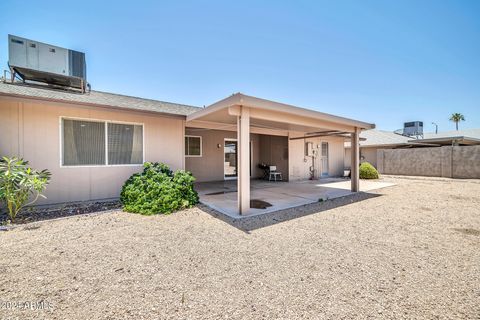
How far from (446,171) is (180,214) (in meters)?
16.3

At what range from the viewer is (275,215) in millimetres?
5148

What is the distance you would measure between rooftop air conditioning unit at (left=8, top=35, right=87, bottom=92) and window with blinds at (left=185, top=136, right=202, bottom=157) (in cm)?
456

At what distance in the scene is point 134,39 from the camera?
25.5 ft

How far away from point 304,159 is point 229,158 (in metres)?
4.40

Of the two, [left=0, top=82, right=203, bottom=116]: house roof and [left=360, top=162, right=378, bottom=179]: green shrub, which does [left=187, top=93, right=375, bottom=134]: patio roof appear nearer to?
[left=0, top=82, right=203, bottom=116]: house roof

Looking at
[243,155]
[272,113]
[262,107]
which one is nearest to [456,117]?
[272,113]

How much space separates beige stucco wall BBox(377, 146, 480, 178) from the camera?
39.2 ft

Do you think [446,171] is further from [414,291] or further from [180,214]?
[180,214]

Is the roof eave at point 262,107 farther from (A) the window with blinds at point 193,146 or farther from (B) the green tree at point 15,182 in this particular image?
(B) the green tree at point 15,182

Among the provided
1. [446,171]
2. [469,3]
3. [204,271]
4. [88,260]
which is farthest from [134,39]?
[446,171]

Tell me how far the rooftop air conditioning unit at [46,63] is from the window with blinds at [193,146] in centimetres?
456

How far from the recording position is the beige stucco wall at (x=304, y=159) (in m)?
11.6

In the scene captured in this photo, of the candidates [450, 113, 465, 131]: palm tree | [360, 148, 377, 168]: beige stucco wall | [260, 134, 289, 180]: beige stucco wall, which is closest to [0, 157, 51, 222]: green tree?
[260, 134, 289, 180]: beige stucco wall

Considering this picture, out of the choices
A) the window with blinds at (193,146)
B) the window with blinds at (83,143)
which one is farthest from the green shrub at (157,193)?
the window with blinds at (193,146)
